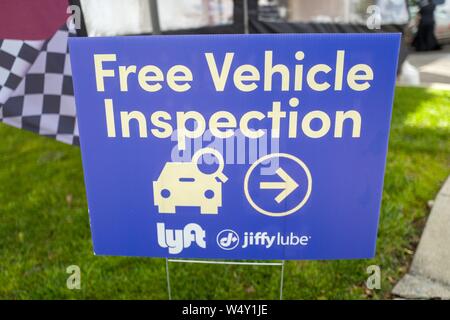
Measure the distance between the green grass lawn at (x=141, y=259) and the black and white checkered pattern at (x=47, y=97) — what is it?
2.49ft

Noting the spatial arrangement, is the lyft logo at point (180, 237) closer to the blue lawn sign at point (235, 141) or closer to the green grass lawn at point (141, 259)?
the blue lawn sign at point (235, 141)

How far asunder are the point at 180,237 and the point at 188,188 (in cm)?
19

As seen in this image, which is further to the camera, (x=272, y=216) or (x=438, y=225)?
(x=438, y=225)

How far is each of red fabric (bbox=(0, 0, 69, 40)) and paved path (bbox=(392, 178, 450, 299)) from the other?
7.24ft

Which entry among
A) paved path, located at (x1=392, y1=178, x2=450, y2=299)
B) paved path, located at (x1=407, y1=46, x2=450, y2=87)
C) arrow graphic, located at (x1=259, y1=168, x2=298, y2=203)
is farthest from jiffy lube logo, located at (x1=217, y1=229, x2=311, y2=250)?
paved path, located at (x1=407, y1=46, x2=450, y2=87)

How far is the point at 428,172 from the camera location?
328 centimetres

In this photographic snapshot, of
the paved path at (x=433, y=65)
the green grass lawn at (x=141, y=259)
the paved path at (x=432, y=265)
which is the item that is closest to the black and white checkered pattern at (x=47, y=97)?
the green grass lawn at (x=141, y=259)

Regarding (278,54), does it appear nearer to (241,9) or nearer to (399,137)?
(399,137)

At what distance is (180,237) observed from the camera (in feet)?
4.95

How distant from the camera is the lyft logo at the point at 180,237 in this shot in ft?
4.92

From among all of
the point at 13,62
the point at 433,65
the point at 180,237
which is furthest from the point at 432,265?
the point at 433,65
